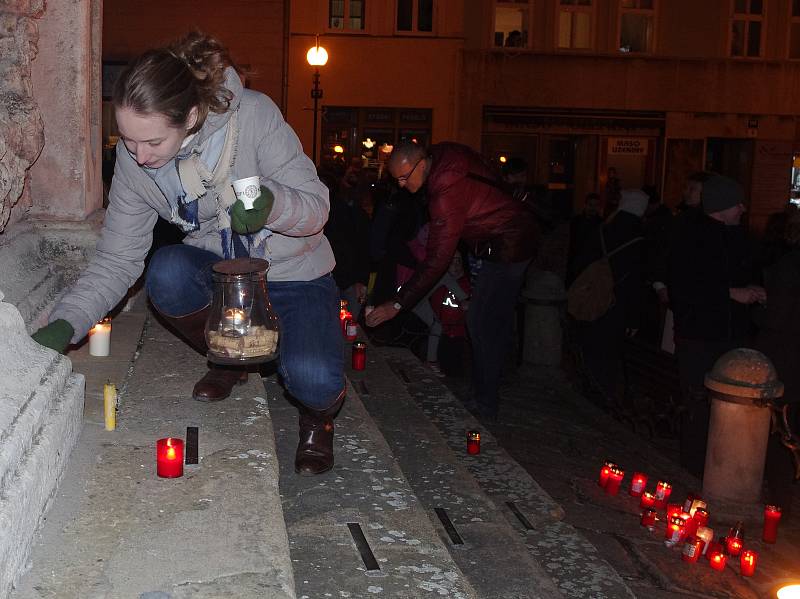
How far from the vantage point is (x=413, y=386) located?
663 centimetres

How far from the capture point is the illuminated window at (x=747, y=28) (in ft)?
77.3

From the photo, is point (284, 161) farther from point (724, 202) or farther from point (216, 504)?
point (724, 202)

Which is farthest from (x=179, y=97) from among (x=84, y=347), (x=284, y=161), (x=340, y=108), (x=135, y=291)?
(x=340, y=108)

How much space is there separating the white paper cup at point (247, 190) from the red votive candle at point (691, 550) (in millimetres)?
3144

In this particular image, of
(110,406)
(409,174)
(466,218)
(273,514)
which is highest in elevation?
(409,174)

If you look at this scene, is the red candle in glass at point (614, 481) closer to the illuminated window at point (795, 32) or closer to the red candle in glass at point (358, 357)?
the red candle in glass at point (358, 357)

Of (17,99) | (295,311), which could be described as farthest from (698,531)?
(17,99)

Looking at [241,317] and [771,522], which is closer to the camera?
→ [241,317]

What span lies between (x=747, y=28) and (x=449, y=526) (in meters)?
22.1

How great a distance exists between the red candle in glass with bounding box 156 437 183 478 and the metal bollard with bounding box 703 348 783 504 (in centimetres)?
382

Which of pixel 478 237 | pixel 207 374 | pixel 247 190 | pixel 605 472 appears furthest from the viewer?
pixel 478 237

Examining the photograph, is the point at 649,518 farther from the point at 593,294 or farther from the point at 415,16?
the point at 415,16

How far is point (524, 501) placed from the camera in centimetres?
498

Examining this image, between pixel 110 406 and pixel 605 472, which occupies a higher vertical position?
pixel 110 406
